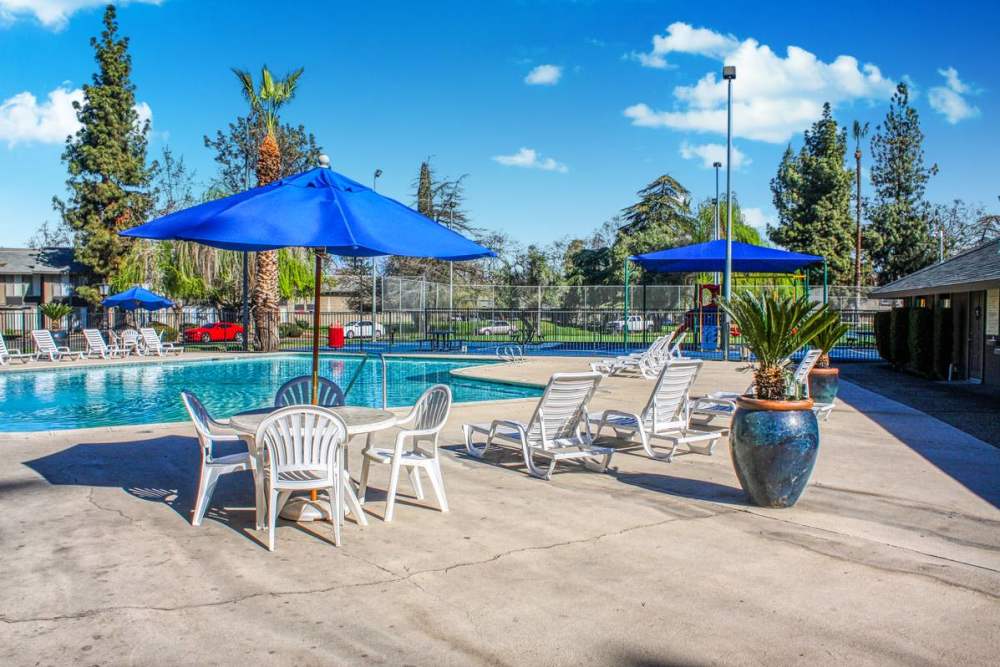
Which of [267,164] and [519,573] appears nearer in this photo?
[519,573]

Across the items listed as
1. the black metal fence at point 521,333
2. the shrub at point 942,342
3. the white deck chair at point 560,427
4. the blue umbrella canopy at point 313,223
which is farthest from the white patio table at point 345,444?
the black metal fence at point 521,333

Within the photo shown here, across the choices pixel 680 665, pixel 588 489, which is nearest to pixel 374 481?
pixel 588 489

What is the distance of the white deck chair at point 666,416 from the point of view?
7.64m

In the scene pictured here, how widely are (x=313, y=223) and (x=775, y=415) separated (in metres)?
3.64

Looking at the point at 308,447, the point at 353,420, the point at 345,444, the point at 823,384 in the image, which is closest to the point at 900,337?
the point at 823,384

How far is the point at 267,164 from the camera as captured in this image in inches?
992

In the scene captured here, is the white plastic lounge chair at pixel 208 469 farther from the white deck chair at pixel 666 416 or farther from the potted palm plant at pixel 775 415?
the white deck chair at pixel 666 416

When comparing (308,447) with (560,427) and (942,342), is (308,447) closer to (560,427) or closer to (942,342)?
(560,427)

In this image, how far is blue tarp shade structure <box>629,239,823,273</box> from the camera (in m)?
20.4

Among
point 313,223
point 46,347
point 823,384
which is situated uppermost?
point 313,223

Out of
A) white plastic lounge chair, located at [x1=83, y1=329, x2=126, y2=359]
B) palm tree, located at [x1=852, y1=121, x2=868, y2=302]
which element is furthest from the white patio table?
palm tree, located at [x1=852, y1=121, x2=868, y2=302]

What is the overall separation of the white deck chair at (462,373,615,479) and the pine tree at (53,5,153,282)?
111 ft

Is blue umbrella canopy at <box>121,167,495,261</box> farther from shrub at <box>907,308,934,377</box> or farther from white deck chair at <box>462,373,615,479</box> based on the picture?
shrub at <box>907,308,934,377</box>

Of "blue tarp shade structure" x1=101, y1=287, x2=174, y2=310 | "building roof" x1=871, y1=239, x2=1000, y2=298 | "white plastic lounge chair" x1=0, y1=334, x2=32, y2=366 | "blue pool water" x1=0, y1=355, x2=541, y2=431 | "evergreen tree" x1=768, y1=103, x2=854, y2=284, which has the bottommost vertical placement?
"blue pool water" x1=0, y1=355, x2=541, y2=431
